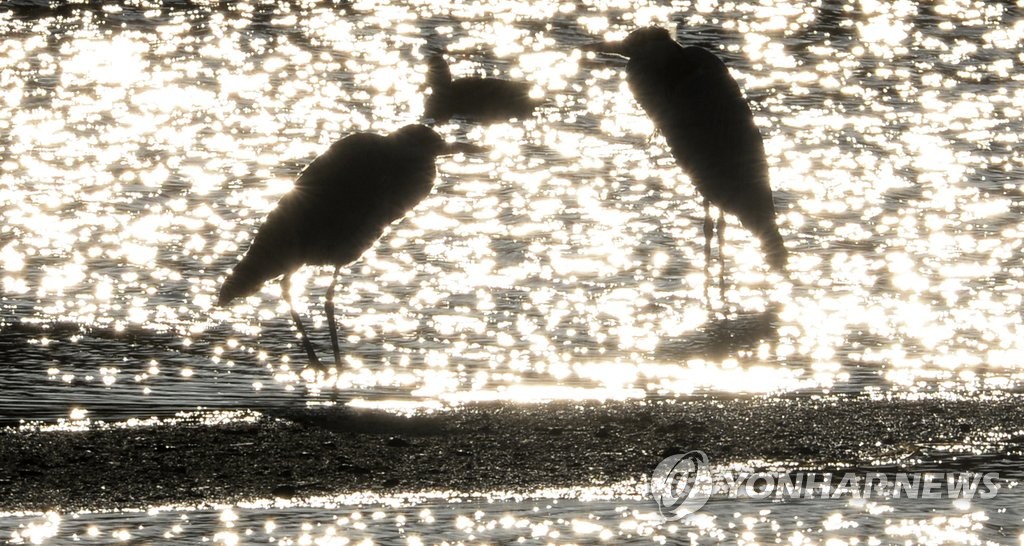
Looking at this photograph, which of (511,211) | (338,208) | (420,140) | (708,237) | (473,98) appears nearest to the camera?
(338,208)

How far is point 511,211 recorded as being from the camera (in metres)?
7.01

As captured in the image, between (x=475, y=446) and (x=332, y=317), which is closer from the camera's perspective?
(x=475, y=446)

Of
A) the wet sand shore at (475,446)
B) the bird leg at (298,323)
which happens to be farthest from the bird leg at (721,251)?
the bird leg at (298,323)

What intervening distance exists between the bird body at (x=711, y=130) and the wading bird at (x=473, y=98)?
62.1 inches

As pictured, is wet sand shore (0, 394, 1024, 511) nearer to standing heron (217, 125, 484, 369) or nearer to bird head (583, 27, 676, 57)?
standing heron (217, 125, 484, 369)

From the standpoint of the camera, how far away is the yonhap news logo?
3967mm

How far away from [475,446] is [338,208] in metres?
1.57

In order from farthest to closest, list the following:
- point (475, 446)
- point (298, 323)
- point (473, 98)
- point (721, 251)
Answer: point (473, 98) < point (721, 251) < point (298, 323) < point (475, 446)

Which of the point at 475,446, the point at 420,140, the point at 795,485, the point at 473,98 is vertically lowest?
the point at 795,485

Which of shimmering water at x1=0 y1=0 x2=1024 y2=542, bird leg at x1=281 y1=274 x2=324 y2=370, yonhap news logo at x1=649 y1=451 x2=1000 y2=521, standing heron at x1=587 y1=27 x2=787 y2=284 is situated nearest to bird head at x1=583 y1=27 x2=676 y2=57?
standing heron at x1=587 y1=27 x2=787 y2=284

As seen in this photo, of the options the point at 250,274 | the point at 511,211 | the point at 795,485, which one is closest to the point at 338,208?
the point at 250,274

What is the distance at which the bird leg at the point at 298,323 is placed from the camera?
5.29 metres

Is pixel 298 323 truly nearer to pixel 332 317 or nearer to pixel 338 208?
pixel 332 317

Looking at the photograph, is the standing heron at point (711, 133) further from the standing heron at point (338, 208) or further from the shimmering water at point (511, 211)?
the standing heron at point (338, 208)
